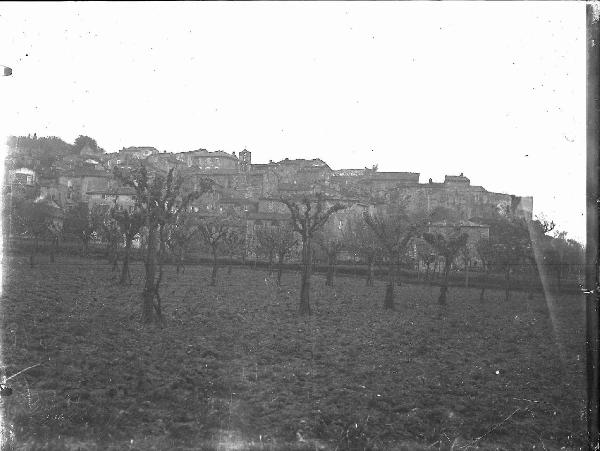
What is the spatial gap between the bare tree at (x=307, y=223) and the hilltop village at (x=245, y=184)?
0.70ft

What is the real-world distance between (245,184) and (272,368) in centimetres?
389

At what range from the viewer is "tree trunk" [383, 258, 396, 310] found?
841 cm

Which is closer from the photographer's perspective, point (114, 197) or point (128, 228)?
point (128, 228)

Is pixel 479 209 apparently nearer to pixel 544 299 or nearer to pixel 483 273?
pixel 483 273

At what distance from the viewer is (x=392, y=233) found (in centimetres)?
935

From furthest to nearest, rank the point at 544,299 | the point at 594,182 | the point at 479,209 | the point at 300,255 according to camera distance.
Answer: the point at 479,209 < the point at 300,255 < the point at 544,299 < the point at 594,182

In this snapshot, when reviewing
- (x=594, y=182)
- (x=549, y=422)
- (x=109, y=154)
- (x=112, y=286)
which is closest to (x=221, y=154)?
(x=109, y=154)

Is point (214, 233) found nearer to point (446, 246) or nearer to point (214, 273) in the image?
point (214, 273)

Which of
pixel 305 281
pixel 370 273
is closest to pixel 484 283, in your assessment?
pixel 370 273

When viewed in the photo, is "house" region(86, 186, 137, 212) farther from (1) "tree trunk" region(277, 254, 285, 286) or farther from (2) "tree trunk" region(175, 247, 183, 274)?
(1) "tree trunk" region(277, 254, 285, 286)

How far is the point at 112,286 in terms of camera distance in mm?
7273

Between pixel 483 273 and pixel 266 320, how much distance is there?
208 inches

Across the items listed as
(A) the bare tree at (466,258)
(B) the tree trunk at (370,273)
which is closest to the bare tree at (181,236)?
(B) the tree trunk at (370,273)

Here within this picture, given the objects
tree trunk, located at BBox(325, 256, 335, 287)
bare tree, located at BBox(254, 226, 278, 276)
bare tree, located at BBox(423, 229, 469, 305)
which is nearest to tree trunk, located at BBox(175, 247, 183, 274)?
bare tree, located at BBox(254, 226, 278, 276)
